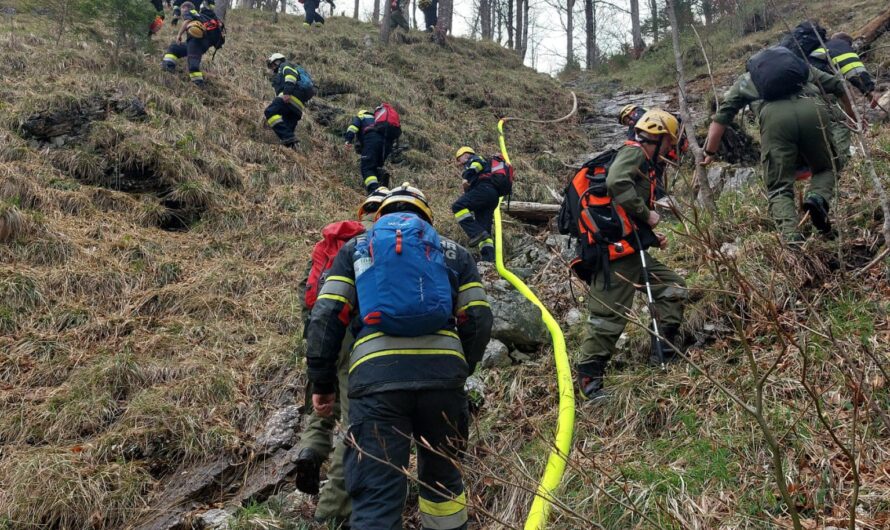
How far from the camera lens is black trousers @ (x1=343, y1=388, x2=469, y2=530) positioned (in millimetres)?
2791

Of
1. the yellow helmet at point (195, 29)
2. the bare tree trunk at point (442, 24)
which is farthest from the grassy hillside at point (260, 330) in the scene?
the bare tree trunk at point (442, 24)

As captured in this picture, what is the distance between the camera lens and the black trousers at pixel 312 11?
18.1 metres

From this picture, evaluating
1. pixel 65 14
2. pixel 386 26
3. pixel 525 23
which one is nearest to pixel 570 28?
pixel 525 23

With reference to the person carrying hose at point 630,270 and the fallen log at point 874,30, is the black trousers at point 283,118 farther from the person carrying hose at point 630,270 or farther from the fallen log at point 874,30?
the fallen log at point 874,30

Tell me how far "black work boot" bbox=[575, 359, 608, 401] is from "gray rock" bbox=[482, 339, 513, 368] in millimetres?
1014

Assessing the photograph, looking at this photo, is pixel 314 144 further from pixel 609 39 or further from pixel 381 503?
pixel 609 39

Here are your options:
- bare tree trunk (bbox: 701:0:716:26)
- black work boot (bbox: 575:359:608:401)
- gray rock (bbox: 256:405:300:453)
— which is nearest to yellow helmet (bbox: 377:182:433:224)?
black work boot (bbox: 575:359:608:401)

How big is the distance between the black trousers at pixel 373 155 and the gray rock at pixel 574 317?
4.90 m

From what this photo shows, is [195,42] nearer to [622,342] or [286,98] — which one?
[286,98]

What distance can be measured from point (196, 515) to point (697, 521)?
10.0 feet

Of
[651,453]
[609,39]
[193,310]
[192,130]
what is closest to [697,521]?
[651,453]

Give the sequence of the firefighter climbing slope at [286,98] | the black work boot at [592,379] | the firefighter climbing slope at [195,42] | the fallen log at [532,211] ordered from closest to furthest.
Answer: the black work boot at [592,379] < the fallen log at [532,211] < the firefighter climbing slope at [286,98] < the firefighter climbing slope at [195,42]

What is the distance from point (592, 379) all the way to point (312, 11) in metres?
17.5

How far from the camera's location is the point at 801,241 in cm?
463
